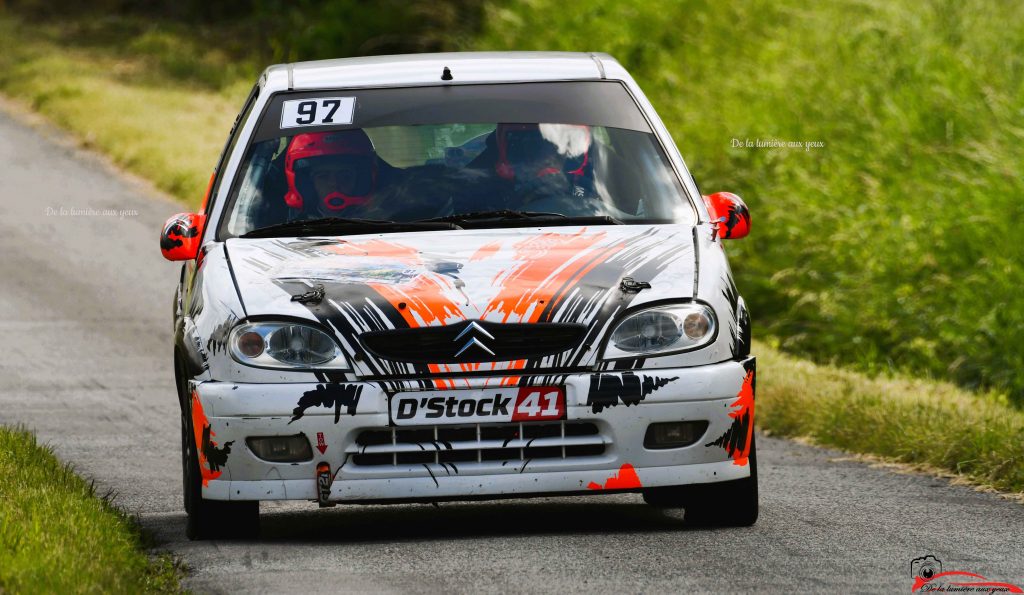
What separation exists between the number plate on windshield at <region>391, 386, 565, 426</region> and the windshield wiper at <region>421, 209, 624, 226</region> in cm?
100

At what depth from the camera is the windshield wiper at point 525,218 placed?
6.58 meters

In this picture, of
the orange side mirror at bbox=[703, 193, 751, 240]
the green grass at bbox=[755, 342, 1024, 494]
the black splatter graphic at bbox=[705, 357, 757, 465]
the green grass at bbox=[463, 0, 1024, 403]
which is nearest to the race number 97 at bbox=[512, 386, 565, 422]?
the black splatter graphic at bbox=[705, 357, 757, 465]

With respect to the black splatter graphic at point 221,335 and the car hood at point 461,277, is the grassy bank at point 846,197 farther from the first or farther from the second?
the black splatter graphic at point 221,335

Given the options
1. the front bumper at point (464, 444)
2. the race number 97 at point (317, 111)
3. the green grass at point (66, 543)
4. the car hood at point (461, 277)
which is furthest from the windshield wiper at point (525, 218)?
the green grass at point (66, 543)

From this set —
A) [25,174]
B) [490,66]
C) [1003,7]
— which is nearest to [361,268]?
[490,66]

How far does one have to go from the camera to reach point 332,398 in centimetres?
576

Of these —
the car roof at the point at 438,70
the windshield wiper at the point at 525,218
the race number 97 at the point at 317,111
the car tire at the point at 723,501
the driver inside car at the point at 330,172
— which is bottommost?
the car tire at the point at 723,501

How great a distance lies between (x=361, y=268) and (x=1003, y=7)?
1203 centimetres

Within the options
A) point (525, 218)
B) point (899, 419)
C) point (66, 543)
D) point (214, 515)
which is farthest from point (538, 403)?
point (899, 419)

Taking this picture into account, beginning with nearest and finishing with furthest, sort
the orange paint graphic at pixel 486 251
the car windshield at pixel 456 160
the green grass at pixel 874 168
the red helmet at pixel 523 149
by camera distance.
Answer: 1. the orange paint graphic at pixel 486 251
2. the car windshield at pixel 456 160
3. the red helmet at pixel 523 149
4. the green grass at pixel 874 168

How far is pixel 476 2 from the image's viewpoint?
80.3 feet

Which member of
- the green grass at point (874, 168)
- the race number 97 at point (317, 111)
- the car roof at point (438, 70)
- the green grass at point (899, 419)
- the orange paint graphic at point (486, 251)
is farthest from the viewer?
the green grass at point (874, 168)

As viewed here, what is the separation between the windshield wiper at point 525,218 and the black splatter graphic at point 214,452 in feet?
4.04

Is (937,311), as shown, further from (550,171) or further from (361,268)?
(361,268)
